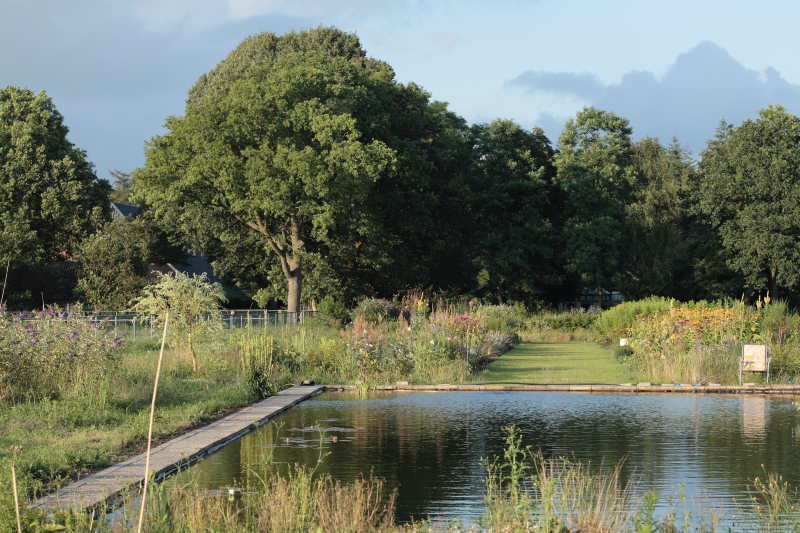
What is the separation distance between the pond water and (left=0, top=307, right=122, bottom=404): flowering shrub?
3.11 meters

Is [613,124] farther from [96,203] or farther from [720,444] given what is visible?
[720,444]

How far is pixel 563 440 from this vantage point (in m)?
12.5

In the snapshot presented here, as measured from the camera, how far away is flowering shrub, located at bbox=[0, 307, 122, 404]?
1474 cm

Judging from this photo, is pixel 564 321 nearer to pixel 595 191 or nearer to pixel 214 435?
pixel 595 191

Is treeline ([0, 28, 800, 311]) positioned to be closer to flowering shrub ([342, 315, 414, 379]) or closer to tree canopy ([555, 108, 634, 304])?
tree canopy ([555, 108, 634, 304])

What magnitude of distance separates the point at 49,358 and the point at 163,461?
563 cm

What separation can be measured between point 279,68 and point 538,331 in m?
17.4

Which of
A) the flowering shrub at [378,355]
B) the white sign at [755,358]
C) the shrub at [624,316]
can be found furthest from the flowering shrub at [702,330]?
the shrub at [624,316]

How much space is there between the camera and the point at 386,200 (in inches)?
1829

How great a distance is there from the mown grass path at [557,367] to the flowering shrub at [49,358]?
805cm


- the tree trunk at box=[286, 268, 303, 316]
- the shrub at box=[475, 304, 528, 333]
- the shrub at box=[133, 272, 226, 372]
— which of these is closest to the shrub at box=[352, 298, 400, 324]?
the shrub at box=[475, 304, 528, 333]

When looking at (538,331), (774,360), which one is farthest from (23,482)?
(538,331)

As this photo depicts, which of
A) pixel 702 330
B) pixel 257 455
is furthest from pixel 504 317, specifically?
pixel 257 455

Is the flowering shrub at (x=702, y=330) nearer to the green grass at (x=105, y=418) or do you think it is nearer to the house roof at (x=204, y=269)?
the green grass at (x=105, y=418)
